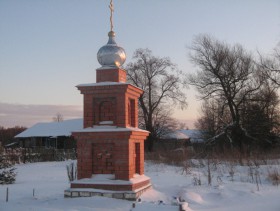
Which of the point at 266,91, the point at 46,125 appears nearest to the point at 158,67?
the point at 266,91

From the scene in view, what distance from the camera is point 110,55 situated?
10242mm

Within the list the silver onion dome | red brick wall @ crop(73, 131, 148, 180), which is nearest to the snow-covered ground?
red brick wall @ crop(73, 131, 148, 180)

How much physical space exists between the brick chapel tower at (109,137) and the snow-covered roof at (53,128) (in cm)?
2866

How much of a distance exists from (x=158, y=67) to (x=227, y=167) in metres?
21.8

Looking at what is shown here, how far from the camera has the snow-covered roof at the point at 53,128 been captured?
38969mm

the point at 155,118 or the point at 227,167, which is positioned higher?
the point at 155,118

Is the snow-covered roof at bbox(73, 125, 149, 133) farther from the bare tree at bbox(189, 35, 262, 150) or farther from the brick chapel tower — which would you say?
the bare tree at bbox(189, 35, 262, 150)

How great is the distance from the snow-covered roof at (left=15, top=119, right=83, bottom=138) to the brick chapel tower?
28.7 m

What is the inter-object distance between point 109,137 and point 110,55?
2.34m

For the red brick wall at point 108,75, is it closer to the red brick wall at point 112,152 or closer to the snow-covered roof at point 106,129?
the snow-covered roof at point 106,129

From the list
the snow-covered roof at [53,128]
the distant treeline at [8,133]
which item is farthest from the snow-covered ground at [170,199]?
the distant treeline at [8,133]

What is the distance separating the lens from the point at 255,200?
9.64 metres

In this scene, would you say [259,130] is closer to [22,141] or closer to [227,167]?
[227,167]

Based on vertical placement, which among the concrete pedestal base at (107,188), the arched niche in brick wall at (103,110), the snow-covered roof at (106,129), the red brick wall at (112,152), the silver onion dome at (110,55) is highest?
the silver onion dome at (110,55)
